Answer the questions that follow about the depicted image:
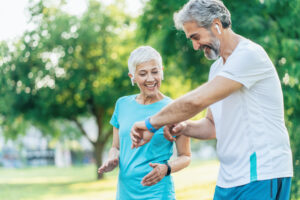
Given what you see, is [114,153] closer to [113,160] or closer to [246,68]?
[113,160]

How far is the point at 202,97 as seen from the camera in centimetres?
226

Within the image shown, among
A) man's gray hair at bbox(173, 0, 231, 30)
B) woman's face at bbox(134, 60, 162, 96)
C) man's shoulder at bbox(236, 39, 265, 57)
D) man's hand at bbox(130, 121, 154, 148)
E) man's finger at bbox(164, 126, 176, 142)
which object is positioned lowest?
man's finger at bbox(164, 126, 176, 142)

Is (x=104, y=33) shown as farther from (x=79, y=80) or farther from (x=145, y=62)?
(x=145, y=62)

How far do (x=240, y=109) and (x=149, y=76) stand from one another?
962 mm

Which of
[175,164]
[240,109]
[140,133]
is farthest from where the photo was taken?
[175,164]

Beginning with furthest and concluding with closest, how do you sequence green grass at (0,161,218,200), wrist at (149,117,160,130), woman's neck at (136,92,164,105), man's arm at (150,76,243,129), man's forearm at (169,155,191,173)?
green grass at (0,161,218,200) < woman's neck at (136,92,164,105) < man's forearm at (169,155,191,173) < wrist at (149,117,160,130) < man's arm at (150,76,243,129)

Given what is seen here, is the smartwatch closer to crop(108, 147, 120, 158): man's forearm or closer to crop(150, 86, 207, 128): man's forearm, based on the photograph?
crop(150, 86, 207, 128): man's forearm

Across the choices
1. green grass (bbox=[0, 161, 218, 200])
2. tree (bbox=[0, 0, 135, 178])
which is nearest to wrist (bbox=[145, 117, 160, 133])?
green grass (bbox=[0, 161, 218, 200])

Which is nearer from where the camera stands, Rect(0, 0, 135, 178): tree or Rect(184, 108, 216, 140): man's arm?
Rect(184, 108, 216, 140): man's arm

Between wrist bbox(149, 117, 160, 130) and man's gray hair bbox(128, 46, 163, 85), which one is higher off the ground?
man's gray hair bbox(128, 46, 163, 85)

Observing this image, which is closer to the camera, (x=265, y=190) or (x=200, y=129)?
(x=265, y=190)

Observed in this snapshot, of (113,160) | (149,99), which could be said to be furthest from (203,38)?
(113,160)

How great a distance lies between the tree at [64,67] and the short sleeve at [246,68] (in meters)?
17.8

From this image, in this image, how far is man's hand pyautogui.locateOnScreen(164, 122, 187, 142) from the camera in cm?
290
